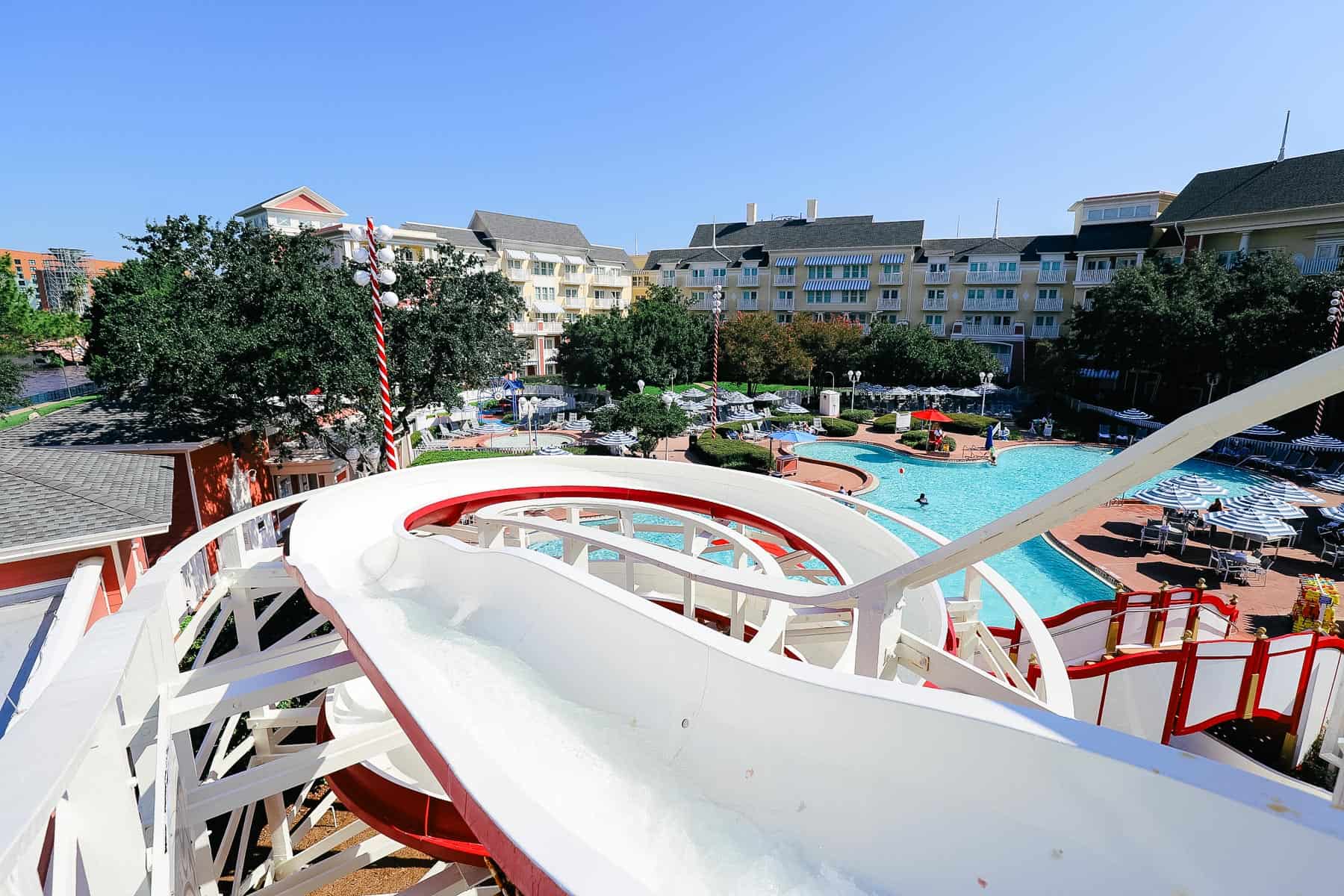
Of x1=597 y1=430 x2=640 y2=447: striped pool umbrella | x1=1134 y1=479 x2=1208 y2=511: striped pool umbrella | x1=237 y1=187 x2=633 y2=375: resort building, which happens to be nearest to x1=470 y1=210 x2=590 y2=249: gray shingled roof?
x1=237 y1=187 x2=633 y2=375: resort building

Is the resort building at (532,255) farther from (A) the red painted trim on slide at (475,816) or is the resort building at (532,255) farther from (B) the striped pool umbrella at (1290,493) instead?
(A) the red painted trim on slide at (475,816)

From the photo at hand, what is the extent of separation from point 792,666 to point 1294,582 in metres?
19.7

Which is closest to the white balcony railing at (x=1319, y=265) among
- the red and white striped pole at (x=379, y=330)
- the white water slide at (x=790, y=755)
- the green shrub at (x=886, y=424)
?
the green shrub at (x=886, y=424)

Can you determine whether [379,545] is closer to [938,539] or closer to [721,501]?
[721,501]

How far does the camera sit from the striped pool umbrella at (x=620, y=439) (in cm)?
2925

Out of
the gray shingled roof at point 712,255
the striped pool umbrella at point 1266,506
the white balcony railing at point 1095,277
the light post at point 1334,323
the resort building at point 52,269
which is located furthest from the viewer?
the resort building at point 52,269

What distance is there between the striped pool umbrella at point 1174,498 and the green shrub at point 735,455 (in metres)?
12.9

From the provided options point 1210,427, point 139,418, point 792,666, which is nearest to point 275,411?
point 139,418

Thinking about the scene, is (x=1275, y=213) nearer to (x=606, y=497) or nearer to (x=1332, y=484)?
(x=1332, y=484)

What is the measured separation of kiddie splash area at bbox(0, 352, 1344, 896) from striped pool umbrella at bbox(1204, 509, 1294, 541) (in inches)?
426

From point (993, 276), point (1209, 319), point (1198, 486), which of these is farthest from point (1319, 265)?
point (1198, 486)

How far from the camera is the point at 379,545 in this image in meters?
8.00

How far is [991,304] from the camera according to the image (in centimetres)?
5166

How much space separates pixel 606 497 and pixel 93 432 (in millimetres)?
13048
